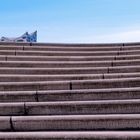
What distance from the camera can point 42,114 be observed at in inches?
207

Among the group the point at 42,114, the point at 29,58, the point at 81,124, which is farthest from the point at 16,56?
the point at 81,124

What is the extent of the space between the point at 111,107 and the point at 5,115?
4.68 ft

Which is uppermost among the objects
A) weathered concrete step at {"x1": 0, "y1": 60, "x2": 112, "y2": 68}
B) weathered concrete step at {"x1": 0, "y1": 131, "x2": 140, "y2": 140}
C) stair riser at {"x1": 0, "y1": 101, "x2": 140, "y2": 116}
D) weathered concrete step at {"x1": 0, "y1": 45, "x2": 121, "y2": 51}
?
weathered concrete step at {"x1": 0, "y1": 45, "x2": 121, "y2": 51}

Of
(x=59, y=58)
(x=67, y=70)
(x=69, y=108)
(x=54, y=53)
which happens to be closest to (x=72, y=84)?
(x=69, y=108)

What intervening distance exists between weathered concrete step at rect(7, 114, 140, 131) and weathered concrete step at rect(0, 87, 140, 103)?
0.72 meters

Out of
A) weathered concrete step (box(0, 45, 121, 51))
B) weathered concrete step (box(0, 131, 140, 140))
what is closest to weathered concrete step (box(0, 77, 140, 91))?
weathered concrete step (box(0, 131, 140, 140))

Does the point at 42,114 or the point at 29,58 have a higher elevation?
the point at 29,58

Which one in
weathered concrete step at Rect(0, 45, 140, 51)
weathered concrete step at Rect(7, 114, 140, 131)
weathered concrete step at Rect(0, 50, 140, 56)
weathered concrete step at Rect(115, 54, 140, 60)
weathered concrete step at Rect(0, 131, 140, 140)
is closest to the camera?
weathered concrete step at Rect(0, 131, 140, 140)

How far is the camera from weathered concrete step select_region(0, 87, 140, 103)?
546 cm

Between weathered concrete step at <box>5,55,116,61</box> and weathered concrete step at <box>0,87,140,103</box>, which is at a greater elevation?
weathered concrete step at <box>5,55,116,61</box>

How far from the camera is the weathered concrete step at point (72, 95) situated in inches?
215

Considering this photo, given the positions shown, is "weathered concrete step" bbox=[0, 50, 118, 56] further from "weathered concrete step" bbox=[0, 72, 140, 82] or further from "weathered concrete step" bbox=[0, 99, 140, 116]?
"weathered concrete step" bbox=[0, 99, 140, 116]

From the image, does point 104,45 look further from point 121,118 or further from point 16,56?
point 121,118

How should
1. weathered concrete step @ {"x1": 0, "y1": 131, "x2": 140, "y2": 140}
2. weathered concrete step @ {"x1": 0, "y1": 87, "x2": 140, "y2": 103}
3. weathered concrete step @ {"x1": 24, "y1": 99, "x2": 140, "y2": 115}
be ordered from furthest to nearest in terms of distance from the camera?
weathered concrete step @ {"x1": 0, "y1": 87, "x2": 140, "y2": 103} < weathered concrete step @ {"x1": 24, "y1": 99, "x2": 140, "y2": 115} < weathered concrete step @ {"x1": 0, "y1": 131, "x2": 140, "y2": 140}
